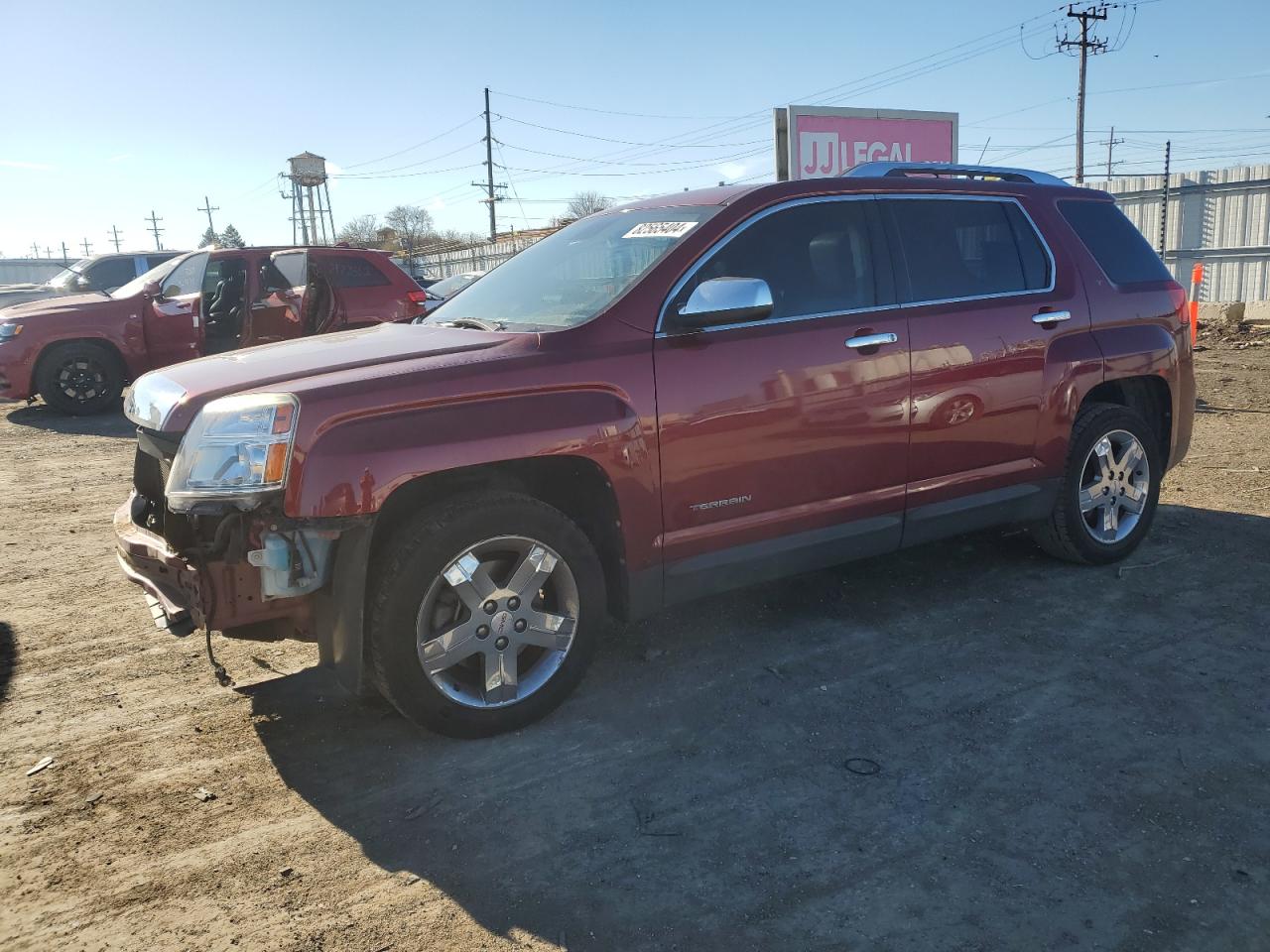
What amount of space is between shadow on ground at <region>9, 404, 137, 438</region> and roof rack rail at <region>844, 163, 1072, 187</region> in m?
Result: 8.36

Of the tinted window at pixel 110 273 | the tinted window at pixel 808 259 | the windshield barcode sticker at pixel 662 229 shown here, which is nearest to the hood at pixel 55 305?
the tinted window at pixel 110 273

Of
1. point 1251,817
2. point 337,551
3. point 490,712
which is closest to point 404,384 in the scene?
point 337,551

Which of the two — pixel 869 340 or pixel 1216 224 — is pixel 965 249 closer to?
pixel 869 340

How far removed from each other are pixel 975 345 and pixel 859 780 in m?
2.20

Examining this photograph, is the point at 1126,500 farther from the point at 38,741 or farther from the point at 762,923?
the point at 38,741

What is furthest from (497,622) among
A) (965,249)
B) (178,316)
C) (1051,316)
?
(178,316)

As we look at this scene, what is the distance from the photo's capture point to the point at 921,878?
2646 millimetres

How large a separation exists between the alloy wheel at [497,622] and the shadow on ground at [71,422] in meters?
8.18

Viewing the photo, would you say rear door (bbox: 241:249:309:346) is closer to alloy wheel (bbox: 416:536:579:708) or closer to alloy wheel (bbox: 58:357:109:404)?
alloy wheel (bbox: 58:357:109:404)

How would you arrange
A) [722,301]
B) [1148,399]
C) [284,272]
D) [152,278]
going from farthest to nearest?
[152,278] < [284,272] < [1148,399] < [722,301]

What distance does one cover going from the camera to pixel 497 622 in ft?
11.2

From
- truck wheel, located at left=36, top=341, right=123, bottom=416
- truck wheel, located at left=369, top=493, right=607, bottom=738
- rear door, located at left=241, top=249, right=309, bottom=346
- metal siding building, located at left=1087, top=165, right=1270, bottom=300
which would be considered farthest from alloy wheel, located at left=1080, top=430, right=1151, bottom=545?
metal siding building, located at left=1087, top=165, right=1270, bottom=300

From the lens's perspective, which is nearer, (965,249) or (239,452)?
(239,452)

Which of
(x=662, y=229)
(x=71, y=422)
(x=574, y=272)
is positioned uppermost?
(x=662, y=229)
